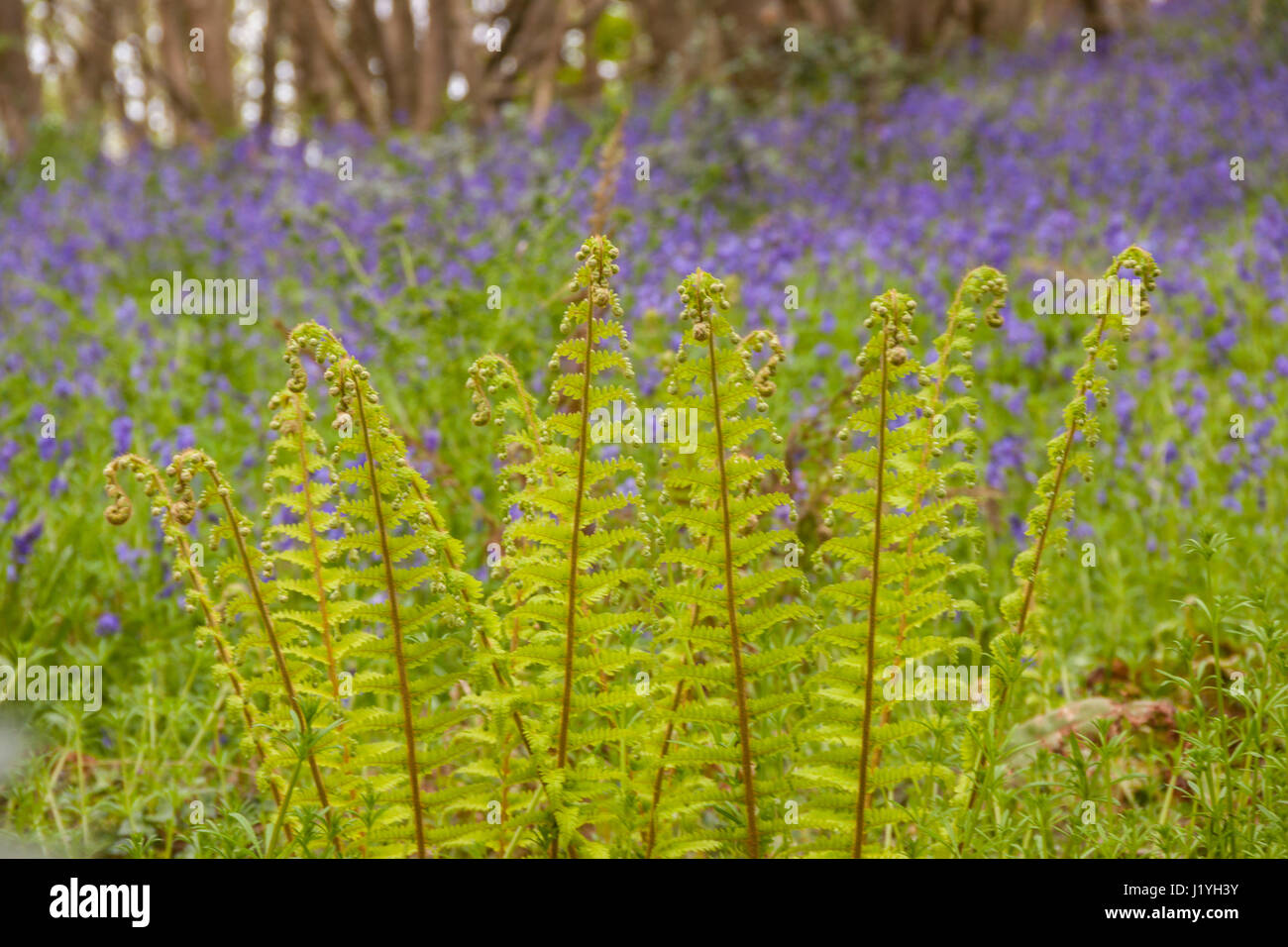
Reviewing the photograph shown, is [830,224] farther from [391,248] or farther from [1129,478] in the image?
[1129,478]

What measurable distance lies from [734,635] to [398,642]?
21.2 inches

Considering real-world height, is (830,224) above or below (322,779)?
above

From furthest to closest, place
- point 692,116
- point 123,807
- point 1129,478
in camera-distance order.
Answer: point 692,116 < point 1129,478 < point 123,807

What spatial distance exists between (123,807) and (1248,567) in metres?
2.76

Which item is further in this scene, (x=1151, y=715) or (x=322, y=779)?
(x=1151, y=715)

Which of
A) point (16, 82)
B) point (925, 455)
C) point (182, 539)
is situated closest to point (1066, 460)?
point (925, 455)

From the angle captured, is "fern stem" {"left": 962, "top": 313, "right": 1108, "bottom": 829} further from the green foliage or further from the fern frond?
the fern frond

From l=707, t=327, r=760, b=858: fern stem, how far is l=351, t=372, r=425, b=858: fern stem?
53 cm

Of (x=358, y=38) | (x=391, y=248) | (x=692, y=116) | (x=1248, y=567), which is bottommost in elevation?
(x=1248, y=567)

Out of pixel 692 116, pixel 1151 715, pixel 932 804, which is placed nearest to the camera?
pixel 932 804

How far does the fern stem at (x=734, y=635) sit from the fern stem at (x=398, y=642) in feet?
1.73

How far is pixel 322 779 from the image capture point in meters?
2.24

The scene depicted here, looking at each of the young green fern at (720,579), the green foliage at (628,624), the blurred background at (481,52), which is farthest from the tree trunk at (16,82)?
the young green fern at (720,579)
